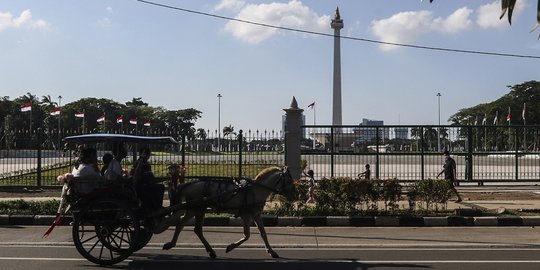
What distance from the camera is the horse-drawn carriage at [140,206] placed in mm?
8008

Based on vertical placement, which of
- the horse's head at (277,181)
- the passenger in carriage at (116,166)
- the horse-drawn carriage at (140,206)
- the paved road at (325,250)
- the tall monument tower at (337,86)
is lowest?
the paved road at (325,250)

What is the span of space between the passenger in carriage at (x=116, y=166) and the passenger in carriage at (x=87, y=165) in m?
0.19

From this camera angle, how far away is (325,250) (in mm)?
9367

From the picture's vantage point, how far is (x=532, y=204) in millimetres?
15359

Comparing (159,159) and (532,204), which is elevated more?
(159,159)

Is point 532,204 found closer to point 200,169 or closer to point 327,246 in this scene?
→ point 327,246

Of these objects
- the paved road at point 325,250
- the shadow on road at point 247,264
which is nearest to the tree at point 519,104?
the paved road at point 325,250

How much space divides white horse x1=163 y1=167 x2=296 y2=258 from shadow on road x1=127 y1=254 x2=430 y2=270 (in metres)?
0.21

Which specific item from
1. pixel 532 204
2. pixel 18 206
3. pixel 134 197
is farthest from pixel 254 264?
pixel 532 204

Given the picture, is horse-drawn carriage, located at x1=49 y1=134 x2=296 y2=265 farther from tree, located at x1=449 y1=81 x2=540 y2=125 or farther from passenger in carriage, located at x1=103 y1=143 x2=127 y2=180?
tree, located at x1=449 y1=81 x2=540 y2=125

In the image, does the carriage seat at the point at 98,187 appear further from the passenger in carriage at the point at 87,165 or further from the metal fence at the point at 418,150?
the metal fence at the point at 418,150

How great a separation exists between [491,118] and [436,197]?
9153cm

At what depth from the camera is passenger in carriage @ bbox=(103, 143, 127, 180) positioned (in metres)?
8.40

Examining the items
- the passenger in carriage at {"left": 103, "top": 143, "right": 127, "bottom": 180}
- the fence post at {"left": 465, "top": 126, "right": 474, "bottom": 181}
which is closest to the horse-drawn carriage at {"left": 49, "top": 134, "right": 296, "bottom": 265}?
the passenger in carriage at {"left": 103, "top": 143, "right": 127, "bottom": 180}
